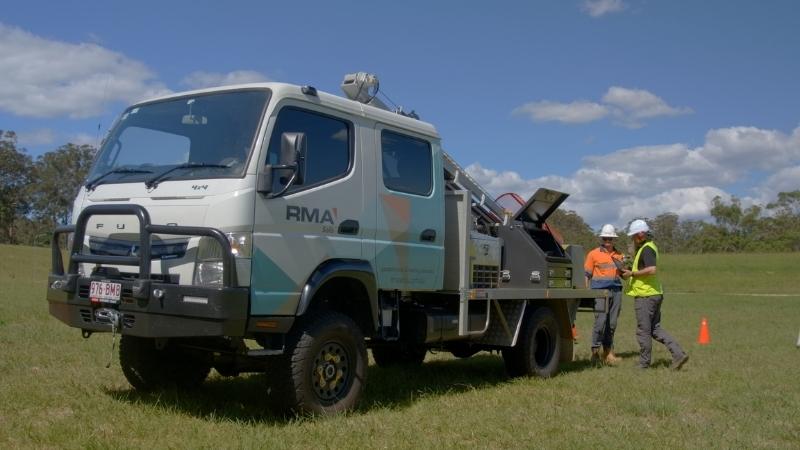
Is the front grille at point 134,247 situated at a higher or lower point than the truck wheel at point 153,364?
higher

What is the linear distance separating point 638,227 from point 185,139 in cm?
637

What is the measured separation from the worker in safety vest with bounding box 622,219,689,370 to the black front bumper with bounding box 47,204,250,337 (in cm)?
624

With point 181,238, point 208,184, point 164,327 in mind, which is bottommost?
point 164,327

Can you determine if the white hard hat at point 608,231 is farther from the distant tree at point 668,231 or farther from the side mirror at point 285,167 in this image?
the distant tree at point 668,231

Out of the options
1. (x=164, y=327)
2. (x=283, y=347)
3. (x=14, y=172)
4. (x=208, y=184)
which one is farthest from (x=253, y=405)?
(x=14, y=172)

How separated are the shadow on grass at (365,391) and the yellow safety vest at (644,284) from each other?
1219mm

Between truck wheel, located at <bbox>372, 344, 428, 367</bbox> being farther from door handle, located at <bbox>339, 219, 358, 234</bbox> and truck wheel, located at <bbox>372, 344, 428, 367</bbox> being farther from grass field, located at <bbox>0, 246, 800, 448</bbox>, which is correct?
door handle, located at <bbox>339, 219, 358, 234</bbox>

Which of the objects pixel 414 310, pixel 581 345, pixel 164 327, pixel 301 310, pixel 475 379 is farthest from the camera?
pixel 581 345

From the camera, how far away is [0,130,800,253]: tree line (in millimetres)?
75188

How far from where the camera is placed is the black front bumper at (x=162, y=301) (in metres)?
5.44

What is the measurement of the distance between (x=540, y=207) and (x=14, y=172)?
255 feet

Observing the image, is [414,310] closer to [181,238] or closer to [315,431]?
[315,431]

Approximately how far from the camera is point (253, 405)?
700 centimetres

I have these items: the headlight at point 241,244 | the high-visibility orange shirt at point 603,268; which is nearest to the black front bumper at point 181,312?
the headlight at point 241,244
